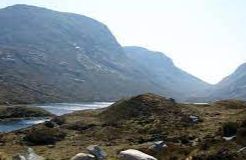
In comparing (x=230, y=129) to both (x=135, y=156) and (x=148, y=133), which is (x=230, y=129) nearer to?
(x=148, y=133)

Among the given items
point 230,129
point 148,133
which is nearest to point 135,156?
point 230,129

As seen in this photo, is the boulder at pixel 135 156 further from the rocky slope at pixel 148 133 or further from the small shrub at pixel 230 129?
the small shrub at pixel 230 129

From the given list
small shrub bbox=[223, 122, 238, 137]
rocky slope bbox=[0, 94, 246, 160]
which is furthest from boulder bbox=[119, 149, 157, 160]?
small shrub bbox=[223, 122, 238, 137]

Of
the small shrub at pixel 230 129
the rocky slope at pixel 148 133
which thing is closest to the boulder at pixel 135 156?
the rocky slope at pixel 148 133

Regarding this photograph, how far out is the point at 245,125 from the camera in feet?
195

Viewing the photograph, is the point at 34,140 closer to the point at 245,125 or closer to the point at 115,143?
the point at 115,143

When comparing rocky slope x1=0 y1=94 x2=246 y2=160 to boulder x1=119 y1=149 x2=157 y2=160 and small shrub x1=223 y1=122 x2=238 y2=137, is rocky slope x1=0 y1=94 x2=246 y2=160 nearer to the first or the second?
small shrub x1=223 y1=122 x2=238 y2=137

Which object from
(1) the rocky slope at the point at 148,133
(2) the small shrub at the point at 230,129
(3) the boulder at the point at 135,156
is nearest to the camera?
(3) the boulder at the point at 135,156

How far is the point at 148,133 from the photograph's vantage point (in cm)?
7862

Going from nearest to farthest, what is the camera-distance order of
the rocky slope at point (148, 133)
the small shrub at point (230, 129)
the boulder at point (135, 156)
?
the boulder at point (135, 156) < the rocky slope at point (148, 133) < the small shrub at point (230, 129)

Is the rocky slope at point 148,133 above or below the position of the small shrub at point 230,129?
below

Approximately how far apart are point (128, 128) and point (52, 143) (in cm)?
1589

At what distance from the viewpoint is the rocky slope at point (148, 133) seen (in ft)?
158

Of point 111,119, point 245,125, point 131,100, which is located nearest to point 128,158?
point 245,125
